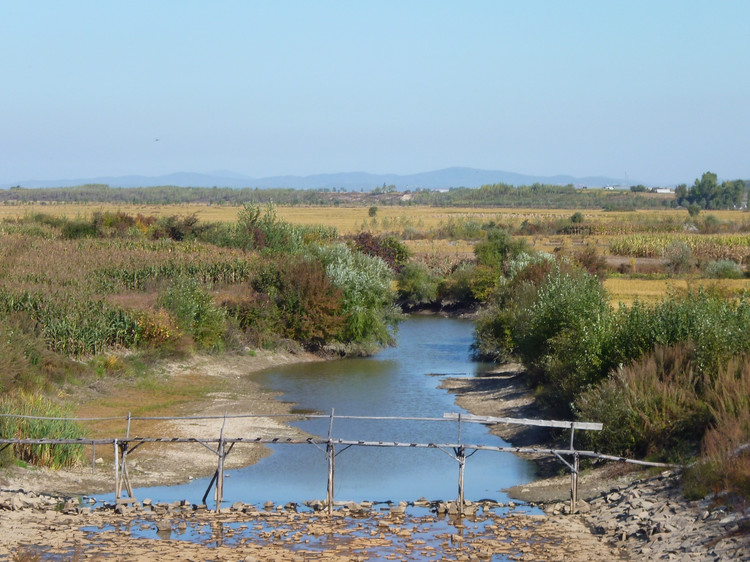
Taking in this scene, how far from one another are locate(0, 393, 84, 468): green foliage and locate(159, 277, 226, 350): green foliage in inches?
640

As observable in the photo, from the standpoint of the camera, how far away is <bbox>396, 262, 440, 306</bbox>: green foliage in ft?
197

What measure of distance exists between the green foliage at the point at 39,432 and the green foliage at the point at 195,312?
16.3m

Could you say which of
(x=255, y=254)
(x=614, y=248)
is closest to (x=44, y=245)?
(x=255, y=254)

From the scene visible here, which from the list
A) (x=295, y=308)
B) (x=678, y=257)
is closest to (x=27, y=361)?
(x=295, y=308)

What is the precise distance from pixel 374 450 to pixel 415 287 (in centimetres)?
3503

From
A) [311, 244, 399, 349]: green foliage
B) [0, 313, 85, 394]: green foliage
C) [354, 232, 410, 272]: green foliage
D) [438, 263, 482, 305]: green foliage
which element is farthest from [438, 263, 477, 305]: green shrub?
[0, 313, 85, 394]: green foliage

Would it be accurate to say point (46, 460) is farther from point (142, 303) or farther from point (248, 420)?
point (142, 303)

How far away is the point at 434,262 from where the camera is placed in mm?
67500

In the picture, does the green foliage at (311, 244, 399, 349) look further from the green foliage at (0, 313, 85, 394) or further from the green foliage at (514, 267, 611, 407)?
the green foliage at (0, 313, 85, 394)

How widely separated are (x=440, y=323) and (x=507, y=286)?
1198 centimetres

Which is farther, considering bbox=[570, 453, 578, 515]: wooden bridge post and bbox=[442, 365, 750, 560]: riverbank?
bbox=[570, 453, 578, 515]: wooden bridge post

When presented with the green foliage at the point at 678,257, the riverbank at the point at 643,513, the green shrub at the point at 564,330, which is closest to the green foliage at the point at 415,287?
the green foliage at the point at 678,257

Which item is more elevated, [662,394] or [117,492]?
[662,394]

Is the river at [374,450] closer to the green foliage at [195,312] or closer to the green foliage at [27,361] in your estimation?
the green foliage at [195,312]
